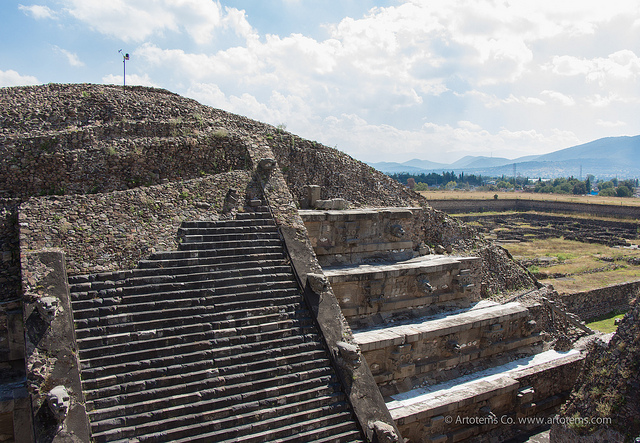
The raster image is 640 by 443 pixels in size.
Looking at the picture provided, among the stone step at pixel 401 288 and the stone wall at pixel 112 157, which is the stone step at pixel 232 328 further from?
the stone wall at pixel 112 157

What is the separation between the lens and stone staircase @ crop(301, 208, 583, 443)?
34.4 feet

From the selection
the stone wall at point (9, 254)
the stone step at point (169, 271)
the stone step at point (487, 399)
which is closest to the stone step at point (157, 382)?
the stone step at point (169, 271)

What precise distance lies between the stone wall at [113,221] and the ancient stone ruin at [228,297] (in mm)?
40

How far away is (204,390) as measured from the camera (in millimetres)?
7371

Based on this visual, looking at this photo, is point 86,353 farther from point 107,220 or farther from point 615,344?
point 615,344

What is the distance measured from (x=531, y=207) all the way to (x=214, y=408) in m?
62.3

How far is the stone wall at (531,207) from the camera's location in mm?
50875

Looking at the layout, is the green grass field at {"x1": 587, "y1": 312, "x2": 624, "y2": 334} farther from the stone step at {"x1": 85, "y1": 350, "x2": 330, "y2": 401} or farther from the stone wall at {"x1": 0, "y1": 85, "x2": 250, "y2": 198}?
the stone step at {"x1": 85, "y1": 350, "x2": 330, "y2": 401}

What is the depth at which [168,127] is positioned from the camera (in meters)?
13.0

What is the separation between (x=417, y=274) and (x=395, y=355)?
2.84 meters

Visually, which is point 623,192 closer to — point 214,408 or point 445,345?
point 445,345

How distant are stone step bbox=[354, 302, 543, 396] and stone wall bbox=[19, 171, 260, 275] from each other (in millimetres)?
5099

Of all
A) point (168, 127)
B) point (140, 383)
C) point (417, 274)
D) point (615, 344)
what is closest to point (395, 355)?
point (417, 274)

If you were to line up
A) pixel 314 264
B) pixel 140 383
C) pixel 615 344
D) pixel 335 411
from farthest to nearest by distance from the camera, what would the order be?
1. pixel 314 264
2. pixel 615 344
3. pixel 335 411
4. pixel 140 383
